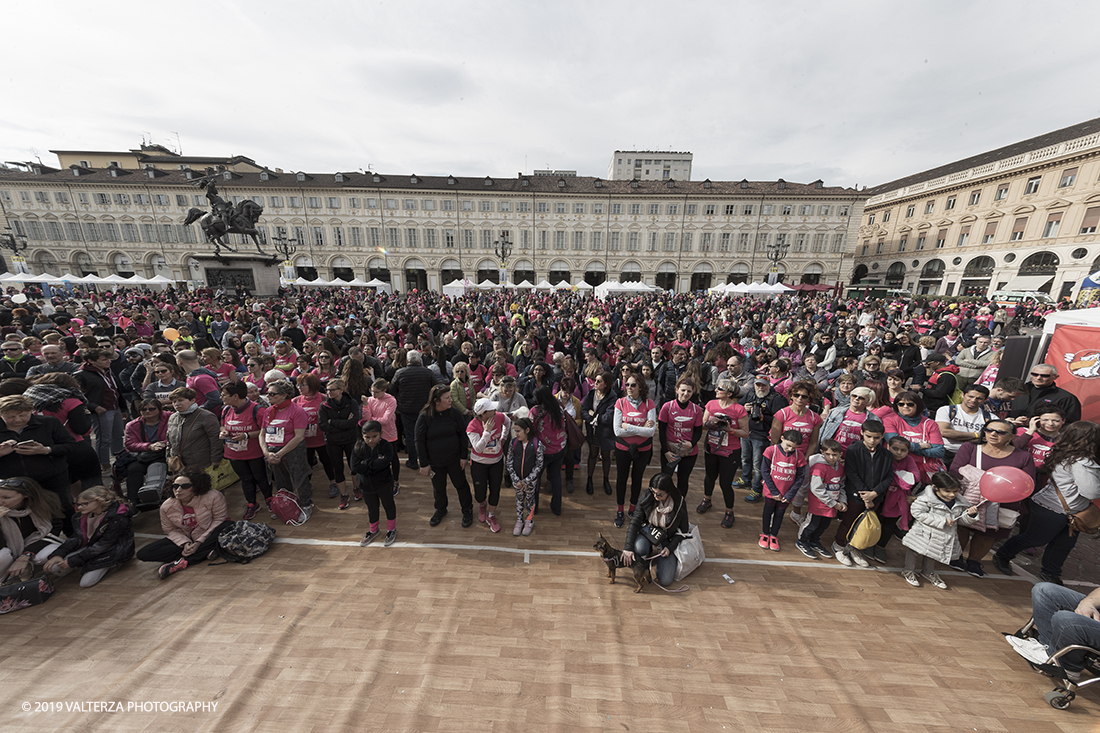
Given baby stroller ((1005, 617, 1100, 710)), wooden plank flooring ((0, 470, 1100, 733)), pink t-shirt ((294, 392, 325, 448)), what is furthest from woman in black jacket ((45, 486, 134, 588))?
baby stroller ((1005, 617, 1100, 710))

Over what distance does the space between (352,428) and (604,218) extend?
135 feet

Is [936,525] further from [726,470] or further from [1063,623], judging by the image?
[726,470]

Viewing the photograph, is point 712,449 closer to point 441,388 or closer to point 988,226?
point 441,388

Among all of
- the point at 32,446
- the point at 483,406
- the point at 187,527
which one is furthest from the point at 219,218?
the point at 483,406

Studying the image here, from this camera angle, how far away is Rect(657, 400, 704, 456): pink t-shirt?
4652mm

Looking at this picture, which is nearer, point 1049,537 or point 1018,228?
point 1049,537

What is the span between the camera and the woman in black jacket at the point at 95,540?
364 cm

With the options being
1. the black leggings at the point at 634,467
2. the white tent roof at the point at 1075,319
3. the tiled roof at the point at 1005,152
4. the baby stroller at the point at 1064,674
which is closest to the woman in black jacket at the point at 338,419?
the black leggings at the point at 634,467

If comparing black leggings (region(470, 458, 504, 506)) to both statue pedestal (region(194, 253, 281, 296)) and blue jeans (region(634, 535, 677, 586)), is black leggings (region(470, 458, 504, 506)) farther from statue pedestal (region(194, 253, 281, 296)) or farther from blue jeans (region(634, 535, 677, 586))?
statue pedestal (region(194, 253, 281, 296))

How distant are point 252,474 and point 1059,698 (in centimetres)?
782

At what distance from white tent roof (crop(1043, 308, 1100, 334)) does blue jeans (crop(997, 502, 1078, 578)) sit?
13.0 feet

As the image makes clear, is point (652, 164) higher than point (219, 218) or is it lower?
higher

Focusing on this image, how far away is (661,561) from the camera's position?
153 inches

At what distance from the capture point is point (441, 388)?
14.1 ft
